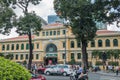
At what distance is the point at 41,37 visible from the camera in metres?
70.1

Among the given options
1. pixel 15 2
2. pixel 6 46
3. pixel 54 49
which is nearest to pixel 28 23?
pixel 15 2

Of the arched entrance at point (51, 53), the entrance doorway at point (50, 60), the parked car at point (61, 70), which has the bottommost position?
the parked car at point (61, 70)

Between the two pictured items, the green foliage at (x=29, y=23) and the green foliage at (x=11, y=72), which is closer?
the green foliage at (x=11, y=72)

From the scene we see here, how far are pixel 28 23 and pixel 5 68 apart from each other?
2344 cm

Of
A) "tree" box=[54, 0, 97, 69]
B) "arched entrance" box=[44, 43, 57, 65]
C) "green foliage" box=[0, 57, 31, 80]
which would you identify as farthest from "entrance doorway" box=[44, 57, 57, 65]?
"green foliage" box=[0, 57, 31, 80]

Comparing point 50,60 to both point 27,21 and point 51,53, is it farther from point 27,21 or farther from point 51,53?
point 27,21

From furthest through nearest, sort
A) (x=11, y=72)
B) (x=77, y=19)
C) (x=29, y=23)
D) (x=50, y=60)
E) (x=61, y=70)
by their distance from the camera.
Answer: (x=50, y=60) → (x=61, y=70) → (x=77, y=19) → (x=29, y=23) → (x=11, y=72)

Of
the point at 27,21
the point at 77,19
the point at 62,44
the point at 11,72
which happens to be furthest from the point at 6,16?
the point at 62,44

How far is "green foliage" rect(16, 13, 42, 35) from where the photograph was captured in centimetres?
2834

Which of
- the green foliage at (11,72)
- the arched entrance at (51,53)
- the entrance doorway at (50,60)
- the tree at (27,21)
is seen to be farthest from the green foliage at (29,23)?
the entrance doorway at (50,60)

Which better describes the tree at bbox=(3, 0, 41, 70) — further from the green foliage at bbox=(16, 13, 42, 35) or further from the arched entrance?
the arched entrance

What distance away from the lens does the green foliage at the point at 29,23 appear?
28344 mm

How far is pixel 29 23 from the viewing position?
92.6 ft

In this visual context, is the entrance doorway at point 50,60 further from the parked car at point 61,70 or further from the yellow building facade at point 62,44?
the parked car at point 61,70
